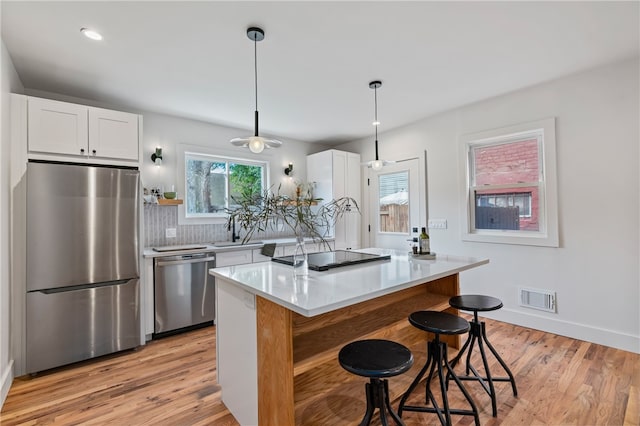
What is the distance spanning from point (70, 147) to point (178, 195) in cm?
132

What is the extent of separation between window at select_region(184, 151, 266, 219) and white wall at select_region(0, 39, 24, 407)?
1767 mm

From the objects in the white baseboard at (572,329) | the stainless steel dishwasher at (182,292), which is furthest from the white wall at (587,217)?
the stainless steel dishwasher at (182,292)

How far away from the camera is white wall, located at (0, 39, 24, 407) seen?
2203 mm

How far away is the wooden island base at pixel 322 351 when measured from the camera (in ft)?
4.86

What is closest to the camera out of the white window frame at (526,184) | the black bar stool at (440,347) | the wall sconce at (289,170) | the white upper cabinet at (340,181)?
the black bar stool at (440,347)

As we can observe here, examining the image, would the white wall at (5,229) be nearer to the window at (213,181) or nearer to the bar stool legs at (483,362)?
the window at (213,181)

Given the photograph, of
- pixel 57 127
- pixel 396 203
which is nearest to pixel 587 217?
pixel 396 203

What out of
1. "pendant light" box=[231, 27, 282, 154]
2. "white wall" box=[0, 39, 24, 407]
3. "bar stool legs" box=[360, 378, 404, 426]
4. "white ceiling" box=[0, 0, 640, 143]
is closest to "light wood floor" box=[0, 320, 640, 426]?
"white wall" box=[0, 39, 24, 407]

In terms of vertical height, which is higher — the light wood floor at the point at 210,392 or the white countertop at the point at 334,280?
the white countertop at the point at 334,280

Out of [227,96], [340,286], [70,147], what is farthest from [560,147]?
[70,147]

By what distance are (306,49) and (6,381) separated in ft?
11.1

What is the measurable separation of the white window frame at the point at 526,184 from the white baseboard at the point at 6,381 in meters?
4.55

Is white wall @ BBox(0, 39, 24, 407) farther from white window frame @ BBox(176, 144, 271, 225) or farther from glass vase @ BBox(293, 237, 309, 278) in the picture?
glass vase @ BBox(293, 237, 309, 278)

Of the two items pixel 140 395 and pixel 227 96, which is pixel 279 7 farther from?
pixel 140 395
